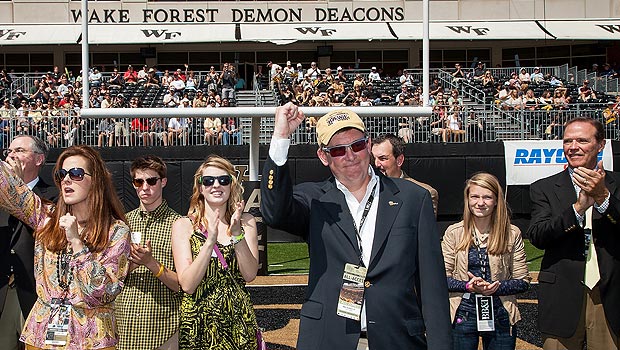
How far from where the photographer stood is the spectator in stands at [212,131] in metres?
16.3

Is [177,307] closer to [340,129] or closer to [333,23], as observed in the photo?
[340,129]

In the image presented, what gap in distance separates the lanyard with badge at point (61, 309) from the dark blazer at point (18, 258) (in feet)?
2.45

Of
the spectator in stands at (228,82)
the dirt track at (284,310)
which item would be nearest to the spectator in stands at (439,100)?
the spectator in stands at (228,82)

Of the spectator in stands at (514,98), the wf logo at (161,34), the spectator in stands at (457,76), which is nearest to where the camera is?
the spectator in stands at (514,98)

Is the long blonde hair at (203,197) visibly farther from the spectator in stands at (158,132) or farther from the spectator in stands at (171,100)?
the spectator in stands at (171,100)

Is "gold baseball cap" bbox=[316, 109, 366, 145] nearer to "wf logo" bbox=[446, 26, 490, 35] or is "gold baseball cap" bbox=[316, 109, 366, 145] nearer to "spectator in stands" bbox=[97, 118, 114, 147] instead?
"spectator in stands" bbox=[97, 118, 114, 147]

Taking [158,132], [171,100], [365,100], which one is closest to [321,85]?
[365,100]

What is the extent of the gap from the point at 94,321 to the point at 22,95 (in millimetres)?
19663

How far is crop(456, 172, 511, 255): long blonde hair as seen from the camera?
16.0 feet

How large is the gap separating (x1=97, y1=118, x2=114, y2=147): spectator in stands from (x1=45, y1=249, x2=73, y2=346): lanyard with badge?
40.9 feet

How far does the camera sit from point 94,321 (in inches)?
148

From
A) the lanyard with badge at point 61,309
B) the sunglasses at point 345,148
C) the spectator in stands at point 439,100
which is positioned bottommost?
the lanyard with badge at point 61,309

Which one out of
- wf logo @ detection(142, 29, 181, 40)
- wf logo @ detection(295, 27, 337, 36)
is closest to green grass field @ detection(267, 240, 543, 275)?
wf logo @ detection(295, 27, 337, 36)

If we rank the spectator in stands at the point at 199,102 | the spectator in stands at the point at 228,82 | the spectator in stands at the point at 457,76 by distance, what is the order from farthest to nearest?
the spectator in stands at the point at 457,76
the spectator in stands at the point at 228,82
the spectator in stands at the point at 199,102
